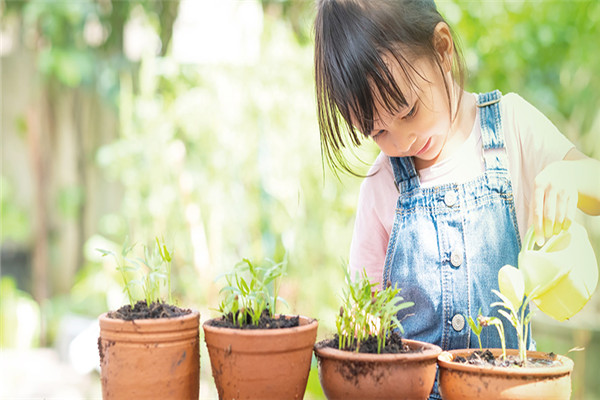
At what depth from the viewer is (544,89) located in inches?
120

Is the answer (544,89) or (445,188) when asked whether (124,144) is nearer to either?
(544,89)

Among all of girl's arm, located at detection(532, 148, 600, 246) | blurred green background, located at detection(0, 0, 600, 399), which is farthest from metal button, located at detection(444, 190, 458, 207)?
blurred green background, located at detection(0, 0, 600, 399)

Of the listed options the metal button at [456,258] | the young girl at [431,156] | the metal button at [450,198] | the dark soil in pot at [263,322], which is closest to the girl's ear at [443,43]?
the young girl at [431,156]

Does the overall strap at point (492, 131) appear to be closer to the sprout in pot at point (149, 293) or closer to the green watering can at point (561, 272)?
the green watering can at point (561, 272)

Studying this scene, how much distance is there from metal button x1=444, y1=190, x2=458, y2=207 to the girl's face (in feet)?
0.32

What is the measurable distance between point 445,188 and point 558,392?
0.47 meters

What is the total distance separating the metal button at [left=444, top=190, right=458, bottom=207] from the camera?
47.8 inches

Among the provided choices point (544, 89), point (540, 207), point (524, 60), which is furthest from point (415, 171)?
point (544, 89)

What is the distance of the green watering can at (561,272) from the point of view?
0.93 meters

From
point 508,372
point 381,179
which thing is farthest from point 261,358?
point 381,179

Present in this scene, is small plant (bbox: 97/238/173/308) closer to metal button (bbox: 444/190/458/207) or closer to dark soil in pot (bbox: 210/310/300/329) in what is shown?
dark soil in pot (bbox: 210/310/300/329)

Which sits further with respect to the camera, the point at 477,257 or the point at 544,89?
the point at 544,89

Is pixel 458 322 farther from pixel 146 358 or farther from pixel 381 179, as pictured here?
pixel 146 358

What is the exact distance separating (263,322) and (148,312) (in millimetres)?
185
